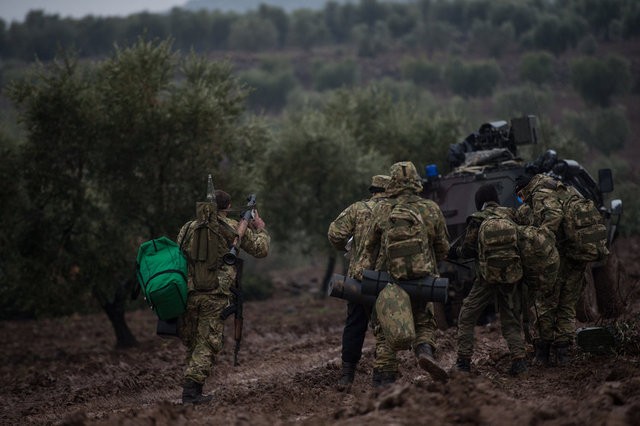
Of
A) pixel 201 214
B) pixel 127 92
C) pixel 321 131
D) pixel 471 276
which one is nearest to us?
pixel 201 214

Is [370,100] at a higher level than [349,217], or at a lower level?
higher

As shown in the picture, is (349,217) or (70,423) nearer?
(70,423)

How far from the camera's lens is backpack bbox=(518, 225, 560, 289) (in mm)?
8477

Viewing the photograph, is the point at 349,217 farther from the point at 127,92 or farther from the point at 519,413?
the point at 127,92

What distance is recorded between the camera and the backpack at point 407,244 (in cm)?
755

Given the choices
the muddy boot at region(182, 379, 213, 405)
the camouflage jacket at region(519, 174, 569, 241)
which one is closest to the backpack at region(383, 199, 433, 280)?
the camouflage jacket at region(519, 174, 569, 241)

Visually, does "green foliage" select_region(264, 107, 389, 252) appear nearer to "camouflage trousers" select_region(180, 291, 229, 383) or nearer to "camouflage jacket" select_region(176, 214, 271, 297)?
"camouflage jacket" select_region(176, 214, 271, 297)

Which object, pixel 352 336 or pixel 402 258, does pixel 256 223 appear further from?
pixel 402 258

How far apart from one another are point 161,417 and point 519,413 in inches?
97.9

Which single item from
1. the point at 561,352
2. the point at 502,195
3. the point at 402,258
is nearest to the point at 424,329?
the point at 402,258

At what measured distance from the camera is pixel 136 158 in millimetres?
17016

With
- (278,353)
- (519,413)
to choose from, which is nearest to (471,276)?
(278,353)

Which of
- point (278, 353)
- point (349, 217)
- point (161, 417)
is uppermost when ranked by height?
point (349, 217)

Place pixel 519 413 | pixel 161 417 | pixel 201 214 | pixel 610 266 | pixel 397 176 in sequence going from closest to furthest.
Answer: pixel 519 413, pixel 161 417, pixel 397 176, pixel 201 214, pixel 610 266
